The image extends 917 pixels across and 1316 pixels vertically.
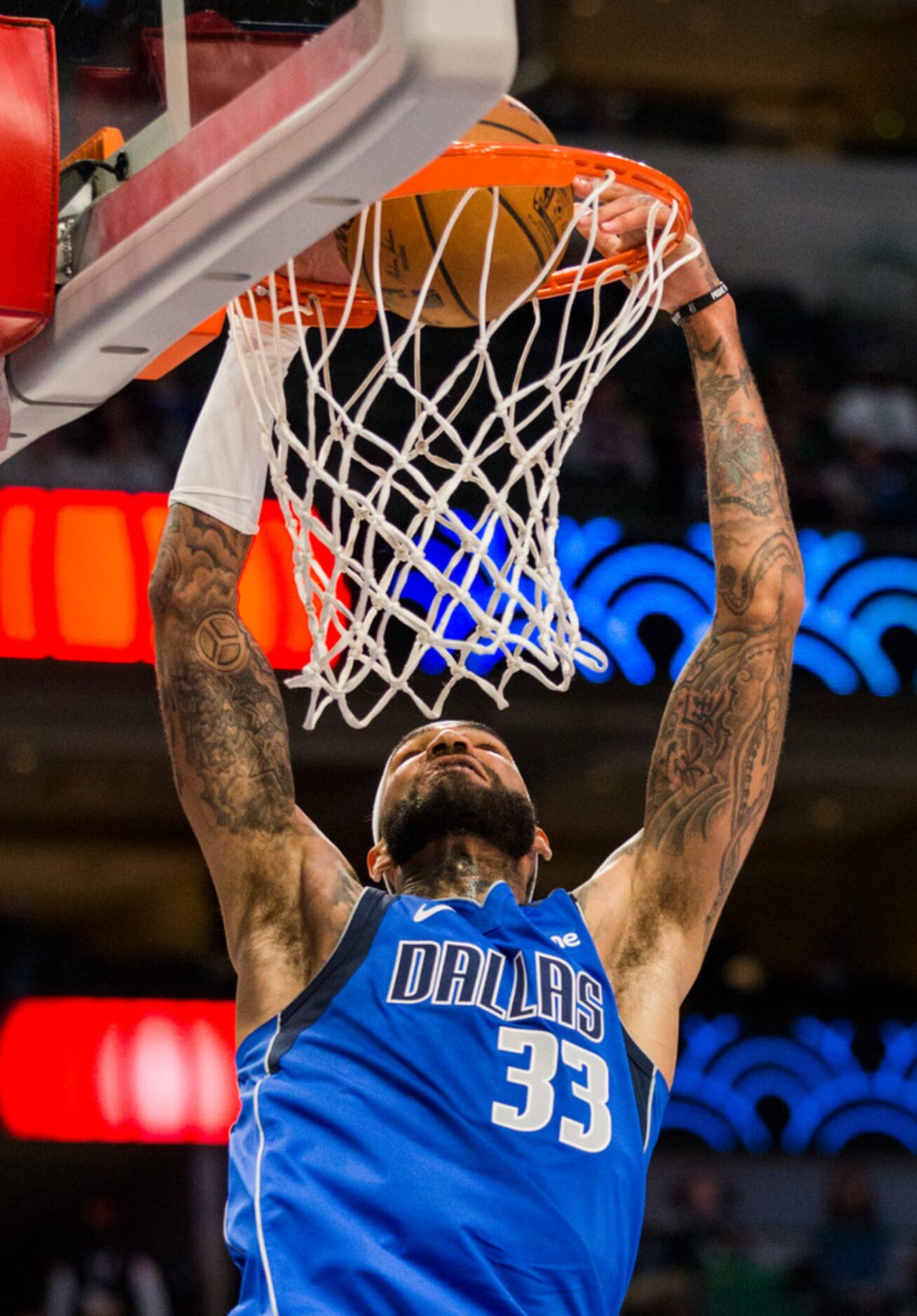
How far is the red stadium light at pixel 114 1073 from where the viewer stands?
9359mm

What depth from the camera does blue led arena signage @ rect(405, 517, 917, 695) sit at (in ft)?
33.0

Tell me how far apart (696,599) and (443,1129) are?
25.5 ft

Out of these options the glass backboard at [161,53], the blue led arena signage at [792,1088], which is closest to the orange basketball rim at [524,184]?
the glass backboard at [161,53]

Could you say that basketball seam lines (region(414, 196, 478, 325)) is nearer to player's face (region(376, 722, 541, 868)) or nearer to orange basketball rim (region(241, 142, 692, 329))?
orange basketball rim (region(241, 142, 692, 329))

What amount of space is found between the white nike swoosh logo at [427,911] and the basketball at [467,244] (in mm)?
900

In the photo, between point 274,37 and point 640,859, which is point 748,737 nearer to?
point 640,859

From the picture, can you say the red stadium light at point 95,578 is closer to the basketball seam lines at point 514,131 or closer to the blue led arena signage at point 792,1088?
the blue led arena signage at point 792,1088

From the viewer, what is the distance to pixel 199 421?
3.20 m

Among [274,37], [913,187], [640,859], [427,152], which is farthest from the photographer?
[913,187]

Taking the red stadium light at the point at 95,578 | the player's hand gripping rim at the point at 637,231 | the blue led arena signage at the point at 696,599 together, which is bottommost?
the blue led arena signage at the point at 696,599

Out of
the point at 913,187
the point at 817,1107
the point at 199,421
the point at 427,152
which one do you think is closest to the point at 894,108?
the point at 913,187

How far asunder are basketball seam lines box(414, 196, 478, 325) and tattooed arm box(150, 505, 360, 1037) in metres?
0.59

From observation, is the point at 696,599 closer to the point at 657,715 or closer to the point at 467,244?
the point at 657,715

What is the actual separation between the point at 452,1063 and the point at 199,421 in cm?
119
